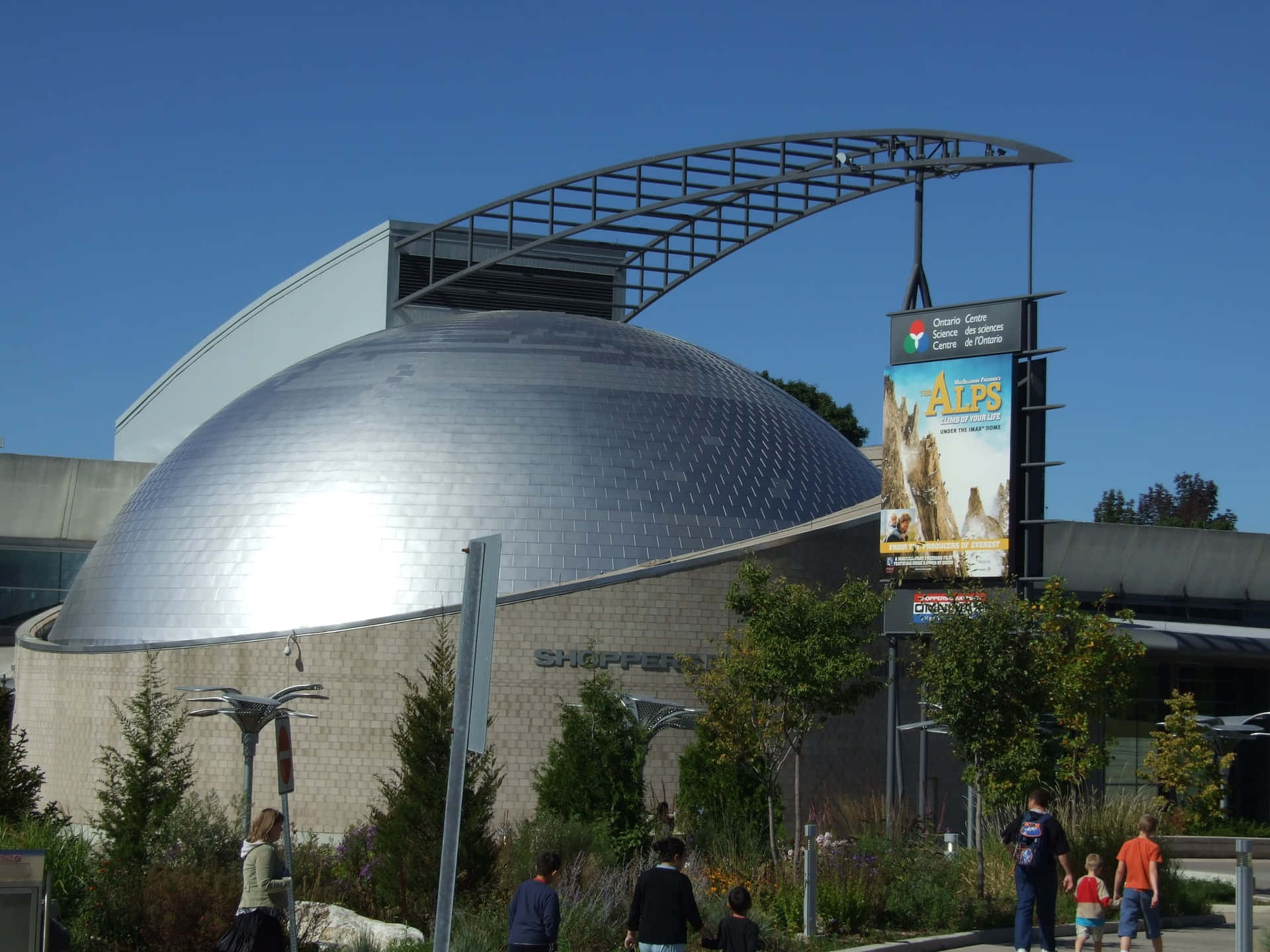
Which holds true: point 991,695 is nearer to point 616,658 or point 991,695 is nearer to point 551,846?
point 551,846

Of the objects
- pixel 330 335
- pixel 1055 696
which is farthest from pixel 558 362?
pixel 1055 696

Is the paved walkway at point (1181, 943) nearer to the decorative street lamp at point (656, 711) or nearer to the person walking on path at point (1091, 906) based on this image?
the person walking on path at point (1091, 906)

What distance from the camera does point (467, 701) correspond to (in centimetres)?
854

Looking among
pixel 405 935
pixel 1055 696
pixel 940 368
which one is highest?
pixel 940 368

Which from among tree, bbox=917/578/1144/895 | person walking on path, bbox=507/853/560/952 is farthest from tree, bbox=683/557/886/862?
person walking on path, bbox=507/853/560/952

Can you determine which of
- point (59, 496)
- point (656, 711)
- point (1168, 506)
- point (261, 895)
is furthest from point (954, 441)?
point (1168, 506)

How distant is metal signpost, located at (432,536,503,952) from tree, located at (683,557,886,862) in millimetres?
12549

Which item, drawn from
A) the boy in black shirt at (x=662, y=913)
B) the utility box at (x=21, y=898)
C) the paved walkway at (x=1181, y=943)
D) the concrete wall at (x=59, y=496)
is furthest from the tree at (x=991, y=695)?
the concrete wall at (x=59, y=496)

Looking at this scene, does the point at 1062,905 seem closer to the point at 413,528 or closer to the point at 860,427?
the point at 413,528

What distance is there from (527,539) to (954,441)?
936 cm

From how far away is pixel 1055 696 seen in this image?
20.7m

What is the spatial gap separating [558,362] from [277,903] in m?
23.3

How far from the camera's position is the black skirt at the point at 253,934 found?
11.6 m

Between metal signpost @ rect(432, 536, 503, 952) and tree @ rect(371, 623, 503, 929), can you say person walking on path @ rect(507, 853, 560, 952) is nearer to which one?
metal signpost @ rect(432, 536, 503, 952)
